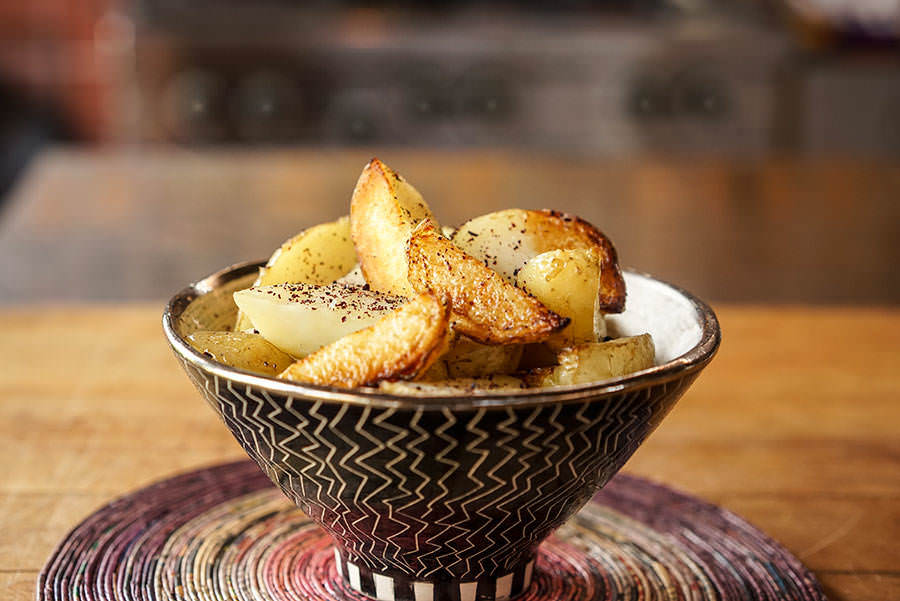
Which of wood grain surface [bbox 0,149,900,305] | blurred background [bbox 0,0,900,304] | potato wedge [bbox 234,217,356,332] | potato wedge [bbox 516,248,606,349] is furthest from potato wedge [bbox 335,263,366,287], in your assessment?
blurred background [bbox 0,0,900,304]

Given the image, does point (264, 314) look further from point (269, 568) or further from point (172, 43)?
point (172, 43)

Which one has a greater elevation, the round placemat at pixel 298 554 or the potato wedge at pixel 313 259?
the potato wedge at pixel 313 259

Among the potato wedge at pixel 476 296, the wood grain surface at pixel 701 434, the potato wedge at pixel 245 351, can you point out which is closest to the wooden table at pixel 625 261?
the wood grain surface at pixel 701 434

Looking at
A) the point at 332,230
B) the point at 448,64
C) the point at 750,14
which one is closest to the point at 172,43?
the point at 448,64

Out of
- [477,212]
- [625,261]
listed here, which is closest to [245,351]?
[625,261]

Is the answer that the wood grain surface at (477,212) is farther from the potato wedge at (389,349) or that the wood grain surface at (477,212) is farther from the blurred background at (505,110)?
the potato wedge at (389,349)

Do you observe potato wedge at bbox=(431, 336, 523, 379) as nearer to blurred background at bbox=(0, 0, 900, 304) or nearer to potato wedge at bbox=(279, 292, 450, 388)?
potato wedge at bbox=(279, 292, 450, 388)
